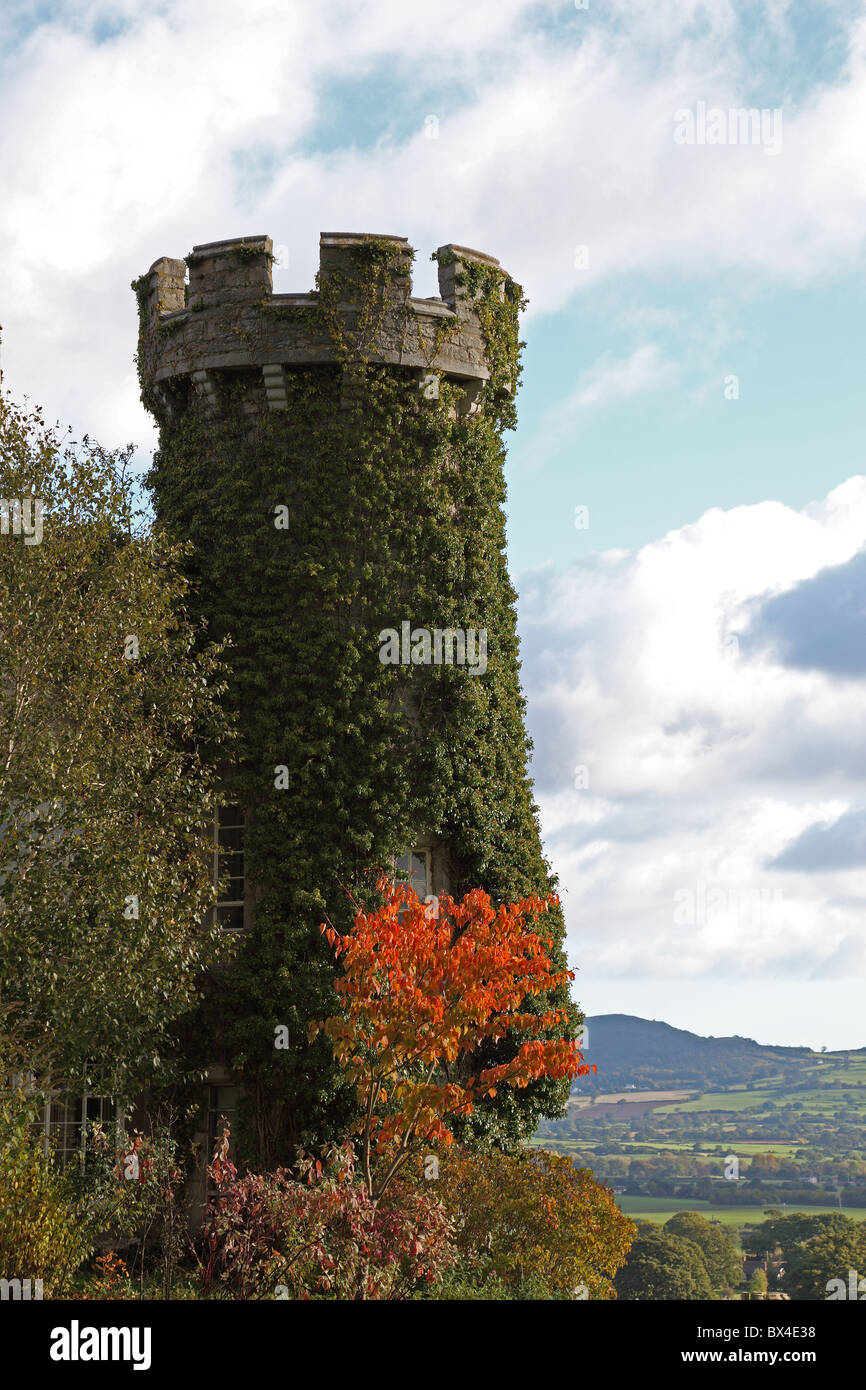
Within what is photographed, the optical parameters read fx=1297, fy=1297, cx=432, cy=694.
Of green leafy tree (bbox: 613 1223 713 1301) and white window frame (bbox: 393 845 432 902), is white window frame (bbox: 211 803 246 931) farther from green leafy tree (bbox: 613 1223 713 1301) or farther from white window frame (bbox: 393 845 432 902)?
green leafy tree (bbox: 613 1223 713 1301)

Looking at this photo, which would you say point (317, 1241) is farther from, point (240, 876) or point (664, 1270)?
point (664, 1270)

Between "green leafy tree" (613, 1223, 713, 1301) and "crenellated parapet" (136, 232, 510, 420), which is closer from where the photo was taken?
"crenellated parapet" (136, 232, 510, 420)

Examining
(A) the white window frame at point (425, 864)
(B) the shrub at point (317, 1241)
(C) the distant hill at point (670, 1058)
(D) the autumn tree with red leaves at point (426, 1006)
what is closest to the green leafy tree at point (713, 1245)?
(A) the white window frame at point (425, 864)

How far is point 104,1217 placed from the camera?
1309cm

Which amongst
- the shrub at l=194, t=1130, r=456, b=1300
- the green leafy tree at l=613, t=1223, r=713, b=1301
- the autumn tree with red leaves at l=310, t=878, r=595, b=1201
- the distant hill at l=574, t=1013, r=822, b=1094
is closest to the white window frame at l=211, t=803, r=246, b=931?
the autumn tree with red leaves at l=310, t=878, r=595, b=1201

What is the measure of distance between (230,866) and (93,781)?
12.8 feet

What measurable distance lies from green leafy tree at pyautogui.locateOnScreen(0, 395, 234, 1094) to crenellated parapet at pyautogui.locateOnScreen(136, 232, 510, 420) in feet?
9.82

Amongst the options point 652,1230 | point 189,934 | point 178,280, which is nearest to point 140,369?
point 178,280

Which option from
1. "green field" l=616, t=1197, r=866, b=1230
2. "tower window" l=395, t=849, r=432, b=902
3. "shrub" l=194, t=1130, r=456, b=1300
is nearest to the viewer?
"shrub" l=194, t=1130, r=456, b=1300

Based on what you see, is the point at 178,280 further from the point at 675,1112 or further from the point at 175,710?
the point at 675,1112

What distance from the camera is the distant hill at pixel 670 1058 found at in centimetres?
6162

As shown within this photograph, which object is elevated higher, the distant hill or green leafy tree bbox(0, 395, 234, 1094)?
green leafy tree bbox(0, 395, 234, 1094)

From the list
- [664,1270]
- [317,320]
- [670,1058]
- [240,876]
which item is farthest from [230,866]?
[670,1058]

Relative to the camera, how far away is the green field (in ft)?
97.7
